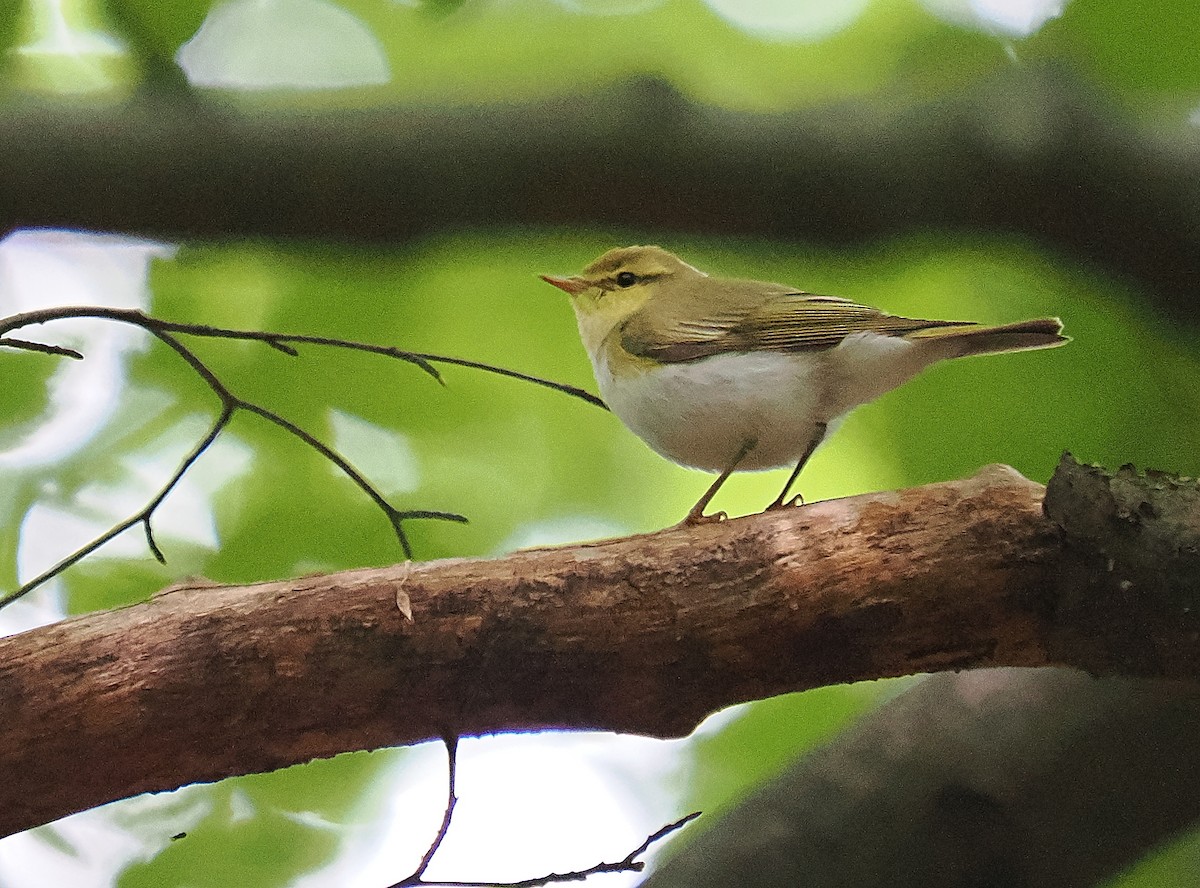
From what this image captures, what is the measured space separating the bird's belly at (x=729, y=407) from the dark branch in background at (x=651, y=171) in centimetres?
25

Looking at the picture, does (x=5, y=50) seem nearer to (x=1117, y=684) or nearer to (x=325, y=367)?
(x=325, y=367)

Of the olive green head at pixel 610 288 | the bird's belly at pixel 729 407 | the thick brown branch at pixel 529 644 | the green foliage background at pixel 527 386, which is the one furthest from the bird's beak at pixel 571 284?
the thick brown branch at pixel 529 644

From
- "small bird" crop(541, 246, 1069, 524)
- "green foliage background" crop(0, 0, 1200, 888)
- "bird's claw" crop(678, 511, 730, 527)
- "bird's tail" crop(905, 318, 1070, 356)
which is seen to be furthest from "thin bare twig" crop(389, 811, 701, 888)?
"green foliage background" crop(0, 0, 1200, 888)

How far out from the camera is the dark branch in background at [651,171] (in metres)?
2.00

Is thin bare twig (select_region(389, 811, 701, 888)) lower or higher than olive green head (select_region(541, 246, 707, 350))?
lower

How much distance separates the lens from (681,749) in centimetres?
288

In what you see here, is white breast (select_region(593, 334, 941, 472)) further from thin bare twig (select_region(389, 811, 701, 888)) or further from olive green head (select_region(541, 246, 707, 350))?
thin bare twig (select_region(389, 811, 701, 888))

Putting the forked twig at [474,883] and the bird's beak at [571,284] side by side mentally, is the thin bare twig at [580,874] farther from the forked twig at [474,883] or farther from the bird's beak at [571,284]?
the bird's beak at [571,284]

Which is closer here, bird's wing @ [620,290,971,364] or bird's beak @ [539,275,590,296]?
bird's wing @ [620,290,971,364]

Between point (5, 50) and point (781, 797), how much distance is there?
204cm

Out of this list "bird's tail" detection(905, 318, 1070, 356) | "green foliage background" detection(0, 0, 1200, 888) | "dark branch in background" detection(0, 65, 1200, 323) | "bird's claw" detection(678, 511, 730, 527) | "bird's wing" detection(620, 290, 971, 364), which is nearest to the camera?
"bird's claw" detection(678, 511, 730, 527)

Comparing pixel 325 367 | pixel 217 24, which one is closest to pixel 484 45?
pixel 217 24

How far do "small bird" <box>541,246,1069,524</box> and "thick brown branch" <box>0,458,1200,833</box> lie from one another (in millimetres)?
554

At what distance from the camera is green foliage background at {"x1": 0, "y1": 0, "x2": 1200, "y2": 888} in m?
2.42
